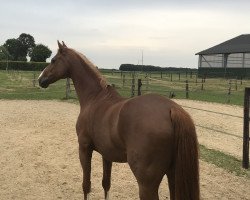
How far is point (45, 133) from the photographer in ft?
27.8

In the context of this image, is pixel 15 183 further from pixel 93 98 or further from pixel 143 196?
pixel 143 196

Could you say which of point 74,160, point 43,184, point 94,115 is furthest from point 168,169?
point 74,160

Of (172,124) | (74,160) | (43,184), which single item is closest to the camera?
(172,124)

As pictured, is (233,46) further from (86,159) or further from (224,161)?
(86,159)

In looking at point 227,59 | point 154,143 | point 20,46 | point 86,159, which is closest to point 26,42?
point 20,46

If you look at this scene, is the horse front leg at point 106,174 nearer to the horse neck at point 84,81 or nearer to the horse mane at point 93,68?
the horse neck at point 84,81

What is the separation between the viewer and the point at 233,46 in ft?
158

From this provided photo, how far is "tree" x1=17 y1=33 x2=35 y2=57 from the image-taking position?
9481 centimetres

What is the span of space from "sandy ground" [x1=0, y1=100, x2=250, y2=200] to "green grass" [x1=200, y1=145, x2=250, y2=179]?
0.21m

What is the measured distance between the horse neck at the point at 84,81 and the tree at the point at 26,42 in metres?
92.7

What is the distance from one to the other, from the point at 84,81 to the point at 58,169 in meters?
1.92

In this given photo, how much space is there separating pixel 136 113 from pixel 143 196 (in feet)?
2.28

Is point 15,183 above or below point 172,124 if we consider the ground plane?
below

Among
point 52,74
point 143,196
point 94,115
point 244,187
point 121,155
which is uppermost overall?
point 52,74
